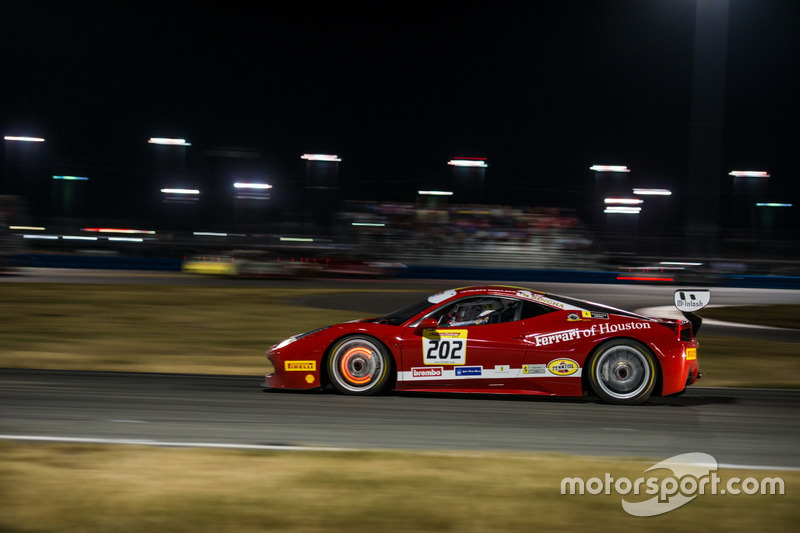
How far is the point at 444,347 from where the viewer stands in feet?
24.9

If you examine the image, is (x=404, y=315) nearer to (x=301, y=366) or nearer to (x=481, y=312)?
(x=481, y=312)

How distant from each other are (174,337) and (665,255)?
1020 inches

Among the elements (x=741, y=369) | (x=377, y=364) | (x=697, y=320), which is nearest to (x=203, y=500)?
(x=377, y=364)

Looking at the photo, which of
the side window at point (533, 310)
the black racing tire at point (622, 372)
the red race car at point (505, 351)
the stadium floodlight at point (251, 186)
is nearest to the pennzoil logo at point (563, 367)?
the red race car at point (505, 351)

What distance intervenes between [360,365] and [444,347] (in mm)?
800

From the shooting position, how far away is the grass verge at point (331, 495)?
13.0 feet

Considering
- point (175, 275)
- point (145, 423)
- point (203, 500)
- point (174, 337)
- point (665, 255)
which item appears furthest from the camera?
point (665, 255)

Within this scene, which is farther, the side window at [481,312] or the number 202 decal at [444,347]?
the side window at [481,312]

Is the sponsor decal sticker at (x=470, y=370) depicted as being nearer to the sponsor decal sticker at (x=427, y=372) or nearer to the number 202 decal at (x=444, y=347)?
the number 202 decal at (x=444, y=347)

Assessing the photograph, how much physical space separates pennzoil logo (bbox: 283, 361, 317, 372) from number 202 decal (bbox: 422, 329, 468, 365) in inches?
40.6

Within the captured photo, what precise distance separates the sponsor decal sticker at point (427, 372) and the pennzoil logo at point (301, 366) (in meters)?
0.91

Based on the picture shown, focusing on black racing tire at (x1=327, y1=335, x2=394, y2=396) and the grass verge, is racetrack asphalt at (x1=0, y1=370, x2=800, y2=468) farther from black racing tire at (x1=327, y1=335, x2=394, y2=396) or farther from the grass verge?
the grass verge

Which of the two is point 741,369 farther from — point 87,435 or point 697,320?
point 87,435

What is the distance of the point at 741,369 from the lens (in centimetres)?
1046
